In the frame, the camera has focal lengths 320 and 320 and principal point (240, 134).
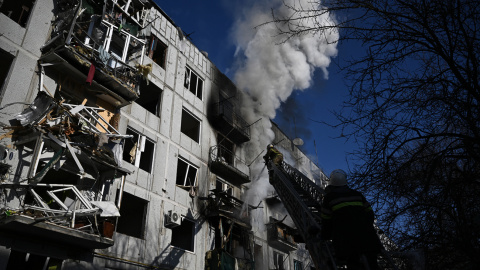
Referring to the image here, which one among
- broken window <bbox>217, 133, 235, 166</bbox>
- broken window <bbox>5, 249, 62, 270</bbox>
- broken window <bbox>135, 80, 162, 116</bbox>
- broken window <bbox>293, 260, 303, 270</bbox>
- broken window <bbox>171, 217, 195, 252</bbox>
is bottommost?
broken window <bbox>5, 249, 62, 270</bbox>

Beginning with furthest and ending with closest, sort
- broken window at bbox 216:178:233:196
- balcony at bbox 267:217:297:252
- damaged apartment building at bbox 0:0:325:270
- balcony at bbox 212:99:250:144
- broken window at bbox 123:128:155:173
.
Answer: balcony at bbox 267:217:297:252
balcony at bbox 212:99:250:144
broken window at bbox 216:178:233:196
broken window at bbox 123:128:155:173
damaged apartment building at bbox 0:0:325:270

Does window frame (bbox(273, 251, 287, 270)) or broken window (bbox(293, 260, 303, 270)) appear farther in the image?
broken window (bbox(293, 260, 303, 270))

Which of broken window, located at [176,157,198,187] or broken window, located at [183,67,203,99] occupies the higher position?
broken window, located at [183,67,203,99]

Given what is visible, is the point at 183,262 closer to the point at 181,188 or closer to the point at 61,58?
the point at 181,188

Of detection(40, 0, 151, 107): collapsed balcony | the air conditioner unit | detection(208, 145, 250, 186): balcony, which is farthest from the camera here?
detection(208, 145, 250, 186): balcony

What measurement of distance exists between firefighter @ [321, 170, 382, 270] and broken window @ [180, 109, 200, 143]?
14924 mm

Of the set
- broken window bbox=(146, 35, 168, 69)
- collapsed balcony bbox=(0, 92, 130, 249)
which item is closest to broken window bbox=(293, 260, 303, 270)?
collapsed balcony bbox=(0, 92, 130, 249)

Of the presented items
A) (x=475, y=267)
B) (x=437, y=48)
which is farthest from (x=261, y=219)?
(x=437, y=48)

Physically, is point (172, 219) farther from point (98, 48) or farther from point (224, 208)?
point (98, 48)

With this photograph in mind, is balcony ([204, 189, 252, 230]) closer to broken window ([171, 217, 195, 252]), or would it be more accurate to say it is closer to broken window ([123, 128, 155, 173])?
broken window ([171, 217, 195, 252])

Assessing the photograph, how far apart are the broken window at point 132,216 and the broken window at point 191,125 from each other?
584 centimetres

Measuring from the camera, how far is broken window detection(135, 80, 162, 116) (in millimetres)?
16641

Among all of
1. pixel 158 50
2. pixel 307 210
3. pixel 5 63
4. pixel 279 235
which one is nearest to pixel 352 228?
pixel 307 210

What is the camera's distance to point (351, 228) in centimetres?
400
